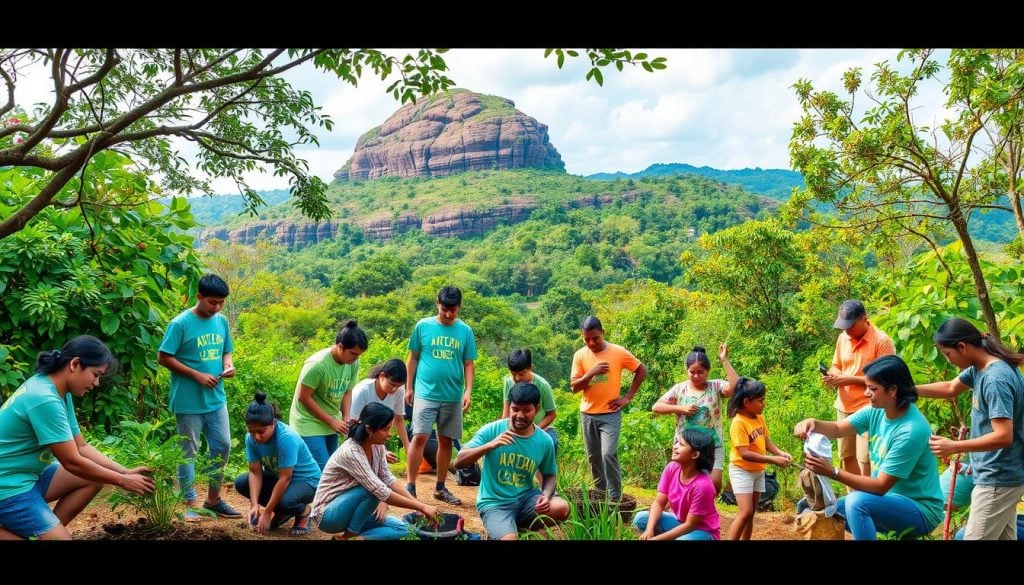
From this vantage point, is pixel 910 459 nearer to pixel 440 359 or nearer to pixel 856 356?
pixel 856 356

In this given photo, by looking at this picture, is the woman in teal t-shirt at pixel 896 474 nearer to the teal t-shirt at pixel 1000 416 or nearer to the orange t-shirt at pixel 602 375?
the teal t-shirt at pixel 1000 416

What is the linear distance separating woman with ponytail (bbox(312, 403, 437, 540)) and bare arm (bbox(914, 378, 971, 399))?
252cm

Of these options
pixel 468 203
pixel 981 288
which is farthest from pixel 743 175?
pixel 981 288

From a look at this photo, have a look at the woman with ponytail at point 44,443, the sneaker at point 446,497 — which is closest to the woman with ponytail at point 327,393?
the sneaker at point 446,497

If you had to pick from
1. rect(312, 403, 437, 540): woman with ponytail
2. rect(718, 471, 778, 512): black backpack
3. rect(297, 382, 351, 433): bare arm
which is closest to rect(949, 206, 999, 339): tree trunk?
rect(718, 471, 778, 512): black backpack

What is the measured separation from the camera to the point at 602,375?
188 inches

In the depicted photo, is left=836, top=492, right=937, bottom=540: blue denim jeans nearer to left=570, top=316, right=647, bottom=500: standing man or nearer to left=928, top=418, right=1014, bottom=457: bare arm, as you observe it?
left=928, top=418, right=1014, bottom=457: bare arm

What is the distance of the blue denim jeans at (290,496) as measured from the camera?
406 cm

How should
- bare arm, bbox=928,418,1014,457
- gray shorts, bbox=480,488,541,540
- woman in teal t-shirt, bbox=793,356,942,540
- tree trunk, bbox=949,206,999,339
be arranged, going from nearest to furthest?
bare arm, bbox=928,418,1014,457 < woman in teal t-shirt, bbox=793,356,942,540 < gray shorts, bbox=480,488,541,540 < tree trunk, bbox=949,206,999,339

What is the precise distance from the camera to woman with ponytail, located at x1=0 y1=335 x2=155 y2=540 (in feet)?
10.6

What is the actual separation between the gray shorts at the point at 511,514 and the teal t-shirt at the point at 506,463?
25 millimetres

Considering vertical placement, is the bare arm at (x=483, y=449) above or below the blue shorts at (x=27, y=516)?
above

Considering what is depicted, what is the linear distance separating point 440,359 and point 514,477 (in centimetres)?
125

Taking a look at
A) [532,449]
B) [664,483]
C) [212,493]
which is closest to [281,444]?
[212,493]
